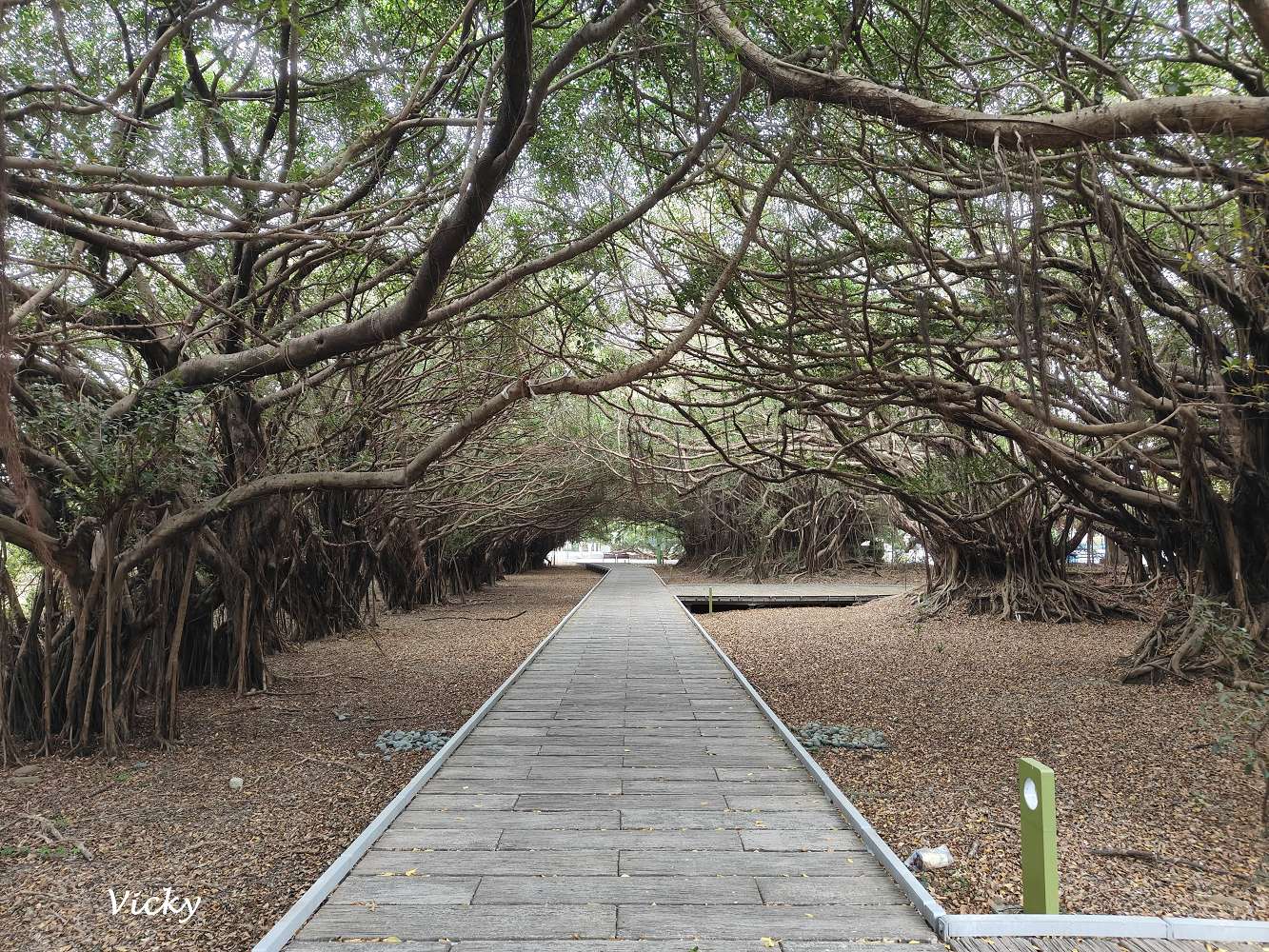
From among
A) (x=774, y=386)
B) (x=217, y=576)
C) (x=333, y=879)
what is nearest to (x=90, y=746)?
(x=217, y=576)

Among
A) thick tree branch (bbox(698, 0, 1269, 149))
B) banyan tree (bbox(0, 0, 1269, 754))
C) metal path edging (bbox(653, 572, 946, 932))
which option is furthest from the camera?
banyan tree (bbox(0, 0, 1269, 754))

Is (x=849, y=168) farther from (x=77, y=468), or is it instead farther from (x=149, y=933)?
(x=149, y=933)

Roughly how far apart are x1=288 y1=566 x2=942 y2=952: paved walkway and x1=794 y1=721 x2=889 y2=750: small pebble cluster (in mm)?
273

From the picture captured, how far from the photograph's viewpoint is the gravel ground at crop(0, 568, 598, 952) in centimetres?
283

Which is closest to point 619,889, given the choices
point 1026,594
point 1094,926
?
point 1094,926

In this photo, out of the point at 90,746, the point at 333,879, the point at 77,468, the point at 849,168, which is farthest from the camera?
the point at 849,168

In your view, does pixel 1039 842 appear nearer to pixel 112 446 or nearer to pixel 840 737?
pixel 840 737

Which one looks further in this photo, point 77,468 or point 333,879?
point 77,468

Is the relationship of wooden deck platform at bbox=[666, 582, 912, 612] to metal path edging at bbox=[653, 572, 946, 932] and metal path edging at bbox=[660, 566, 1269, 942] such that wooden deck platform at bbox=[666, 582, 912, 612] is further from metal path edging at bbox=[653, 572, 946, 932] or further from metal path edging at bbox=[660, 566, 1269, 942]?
metal path edging at bbox=[660, 566, 1269, 942]

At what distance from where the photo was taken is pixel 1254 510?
545 centimetres

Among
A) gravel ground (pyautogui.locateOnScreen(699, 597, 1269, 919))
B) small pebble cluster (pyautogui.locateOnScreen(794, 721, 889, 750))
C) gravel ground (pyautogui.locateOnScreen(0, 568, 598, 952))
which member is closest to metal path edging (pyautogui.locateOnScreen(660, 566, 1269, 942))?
gravel ground (pyautogui.locateOnScreen(699, 597, 1269, 919))

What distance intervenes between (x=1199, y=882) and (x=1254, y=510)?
147 inches

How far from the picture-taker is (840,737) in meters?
4.81

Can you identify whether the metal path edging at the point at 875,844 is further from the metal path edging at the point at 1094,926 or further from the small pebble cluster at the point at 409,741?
the small pebble cluster at the point at 409,741
